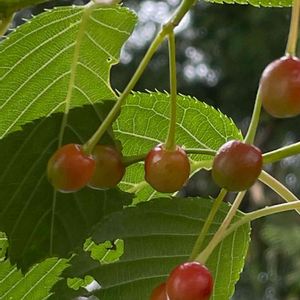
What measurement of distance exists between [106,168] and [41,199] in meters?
0.15

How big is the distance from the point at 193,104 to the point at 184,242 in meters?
0.16

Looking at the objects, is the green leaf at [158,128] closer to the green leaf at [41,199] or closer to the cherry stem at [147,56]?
the green leaf at [41,199]

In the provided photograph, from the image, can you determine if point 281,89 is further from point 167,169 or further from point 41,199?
point 41,199

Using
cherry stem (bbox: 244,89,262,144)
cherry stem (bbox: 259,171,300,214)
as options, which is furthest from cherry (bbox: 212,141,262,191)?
cherry stem (bbox: 259,171,300,214)

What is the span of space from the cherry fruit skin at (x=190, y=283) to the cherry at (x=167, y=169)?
8cm

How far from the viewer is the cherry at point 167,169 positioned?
800mm

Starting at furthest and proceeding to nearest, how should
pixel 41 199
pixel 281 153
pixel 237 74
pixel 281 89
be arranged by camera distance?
pixel 237 74
pixel 41 199
pixel 281 153
pixel 281 89

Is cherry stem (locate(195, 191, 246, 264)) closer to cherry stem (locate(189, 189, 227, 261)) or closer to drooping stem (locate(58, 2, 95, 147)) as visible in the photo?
cherry stem (locate(189, 189, 227, 261))

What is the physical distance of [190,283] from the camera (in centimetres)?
74

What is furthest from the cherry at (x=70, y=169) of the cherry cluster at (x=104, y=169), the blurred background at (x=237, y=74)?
the blurred background at (x=237, y=74)

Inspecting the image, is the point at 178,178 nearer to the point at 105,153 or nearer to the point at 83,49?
the point at 105,153

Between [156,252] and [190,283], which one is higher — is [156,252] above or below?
below

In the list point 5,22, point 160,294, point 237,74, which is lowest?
→ point 237,74

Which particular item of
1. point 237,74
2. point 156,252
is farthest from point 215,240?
point 237,74
